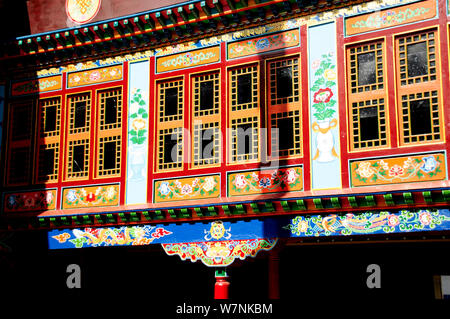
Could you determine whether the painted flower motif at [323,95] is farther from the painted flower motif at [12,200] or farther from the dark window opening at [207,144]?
the painted flower motif at [12,200]

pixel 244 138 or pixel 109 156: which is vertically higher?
pixel 244 138

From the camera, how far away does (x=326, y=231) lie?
35.0ft

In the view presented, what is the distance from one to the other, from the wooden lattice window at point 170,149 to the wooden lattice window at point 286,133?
2.00m

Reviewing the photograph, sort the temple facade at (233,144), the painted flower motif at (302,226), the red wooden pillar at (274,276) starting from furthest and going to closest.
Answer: the red wooden pillar at (274,276) < the painted flower motif at (302,226) < the temple facade at (233,144)

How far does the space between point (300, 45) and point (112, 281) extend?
757 centimetres

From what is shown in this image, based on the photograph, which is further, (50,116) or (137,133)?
(50,116)

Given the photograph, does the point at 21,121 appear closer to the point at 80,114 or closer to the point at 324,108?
the point at 80,114

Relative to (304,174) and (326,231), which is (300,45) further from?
(326,231)

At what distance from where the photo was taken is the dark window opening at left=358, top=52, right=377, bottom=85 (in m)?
11.0

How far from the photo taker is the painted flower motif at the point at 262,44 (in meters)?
12.0

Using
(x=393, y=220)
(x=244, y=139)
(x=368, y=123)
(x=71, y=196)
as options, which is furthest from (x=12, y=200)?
(x=393, y=220)

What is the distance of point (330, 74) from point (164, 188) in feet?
12.9

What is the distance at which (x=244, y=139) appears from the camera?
11977mm

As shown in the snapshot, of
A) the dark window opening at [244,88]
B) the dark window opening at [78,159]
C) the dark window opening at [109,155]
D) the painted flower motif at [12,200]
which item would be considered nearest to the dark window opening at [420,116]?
the dark window opening at [244,88]
